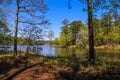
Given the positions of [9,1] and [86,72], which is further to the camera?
[9,1]

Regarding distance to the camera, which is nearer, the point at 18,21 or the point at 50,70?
the point at 50,70

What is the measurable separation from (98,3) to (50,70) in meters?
4.47

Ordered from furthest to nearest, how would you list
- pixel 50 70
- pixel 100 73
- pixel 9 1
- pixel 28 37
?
1. pixel 28 37
2. pixel 9 1
3. pixel 50 70
4. pixel 100 73

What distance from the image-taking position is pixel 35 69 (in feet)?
38.5

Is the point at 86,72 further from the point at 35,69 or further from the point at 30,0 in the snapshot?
the point at 30,0

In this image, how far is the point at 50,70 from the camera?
37.3 feet

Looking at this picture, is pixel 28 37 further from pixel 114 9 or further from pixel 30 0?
pixel 114 9

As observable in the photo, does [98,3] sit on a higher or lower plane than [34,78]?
higher

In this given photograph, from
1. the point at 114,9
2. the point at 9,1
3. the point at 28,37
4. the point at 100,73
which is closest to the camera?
the point at 114,9

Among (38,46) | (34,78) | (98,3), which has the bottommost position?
(34,78)

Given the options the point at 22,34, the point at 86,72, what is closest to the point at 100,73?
the point at 86,72

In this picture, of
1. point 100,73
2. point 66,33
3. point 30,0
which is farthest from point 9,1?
point 66,33

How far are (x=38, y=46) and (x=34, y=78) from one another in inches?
496

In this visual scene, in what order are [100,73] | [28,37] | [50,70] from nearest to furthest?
1. [100,73]
2. [50,70]
3. [28,37]
